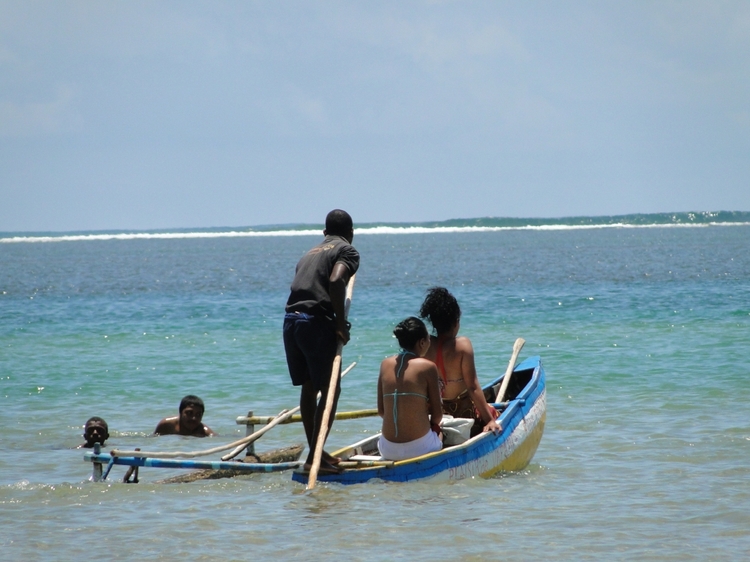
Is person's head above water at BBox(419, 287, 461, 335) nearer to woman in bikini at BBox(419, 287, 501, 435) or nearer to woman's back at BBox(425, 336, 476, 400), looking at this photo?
woman in bikini at BBox(419, 287, 501, 435)

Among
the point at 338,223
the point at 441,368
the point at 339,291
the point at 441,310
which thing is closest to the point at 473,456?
the point at 441,368

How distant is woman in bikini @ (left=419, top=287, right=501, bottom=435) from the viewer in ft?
23.5

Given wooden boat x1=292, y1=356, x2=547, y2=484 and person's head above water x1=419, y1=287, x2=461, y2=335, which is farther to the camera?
person's head above water x1=419, y1=287, x2=461, y2=335

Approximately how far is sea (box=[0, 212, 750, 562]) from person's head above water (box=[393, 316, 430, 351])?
1.07 m

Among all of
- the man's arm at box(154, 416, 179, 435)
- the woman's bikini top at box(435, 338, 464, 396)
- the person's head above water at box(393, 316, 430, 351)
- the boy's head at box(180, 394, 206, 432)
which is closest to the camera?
the person's head above water at box(393, 316, 430, 351)

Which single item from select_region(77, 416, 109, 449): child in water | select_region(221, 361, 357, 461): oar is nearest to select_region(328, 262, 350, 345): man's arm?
select_region(221, 361, 357, 461): oar

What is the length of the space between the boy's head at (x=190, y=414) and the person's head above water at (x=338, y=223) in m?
3.33

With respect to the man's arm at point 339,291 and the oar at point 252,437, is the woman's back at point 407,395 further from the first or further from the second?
the oar at point 252,437

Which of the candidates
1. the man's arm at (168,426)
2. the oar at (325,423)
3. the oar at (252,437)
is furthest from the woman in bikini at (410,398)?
the man's arm at (168,426)

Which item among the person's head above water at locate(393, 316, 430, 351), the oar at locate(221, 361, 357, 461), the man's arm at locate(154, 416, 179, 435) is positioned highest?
the person's head above water at locate(393, 316, 430, 351)

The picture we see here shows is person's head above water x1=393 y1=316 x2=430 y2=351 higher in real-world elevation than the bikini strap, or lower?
higher

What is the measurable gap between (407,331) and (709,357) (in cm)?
873

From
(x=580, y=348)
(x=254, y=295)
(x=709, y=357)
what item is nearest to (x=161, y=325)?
(x=254, y=295)

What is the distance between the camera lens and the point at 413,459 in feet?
22.5
